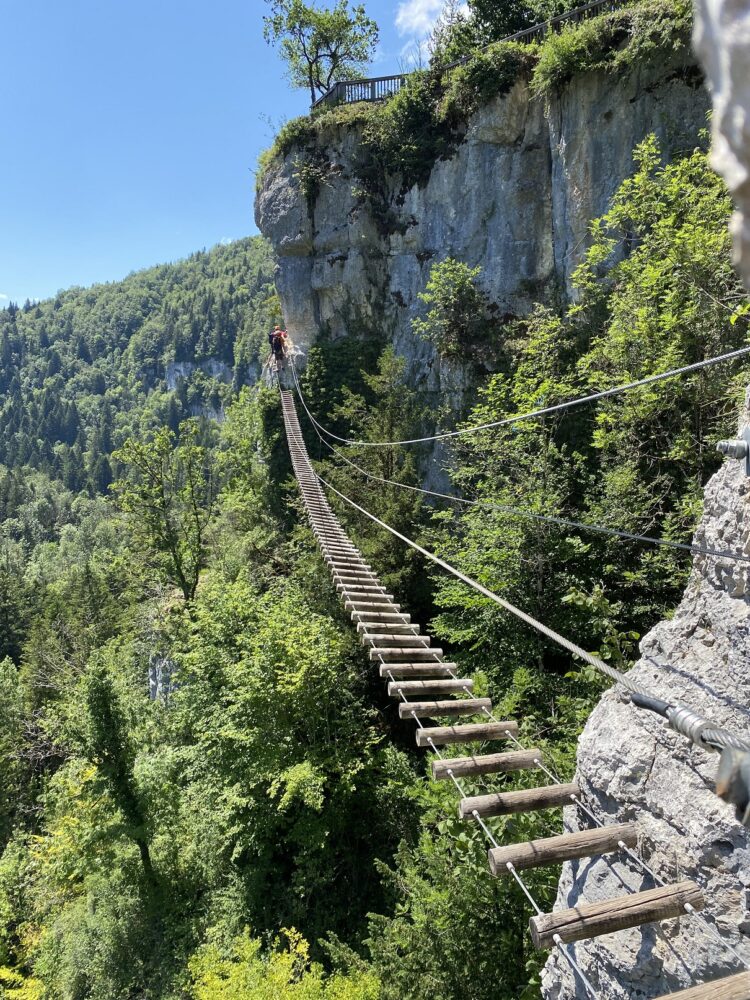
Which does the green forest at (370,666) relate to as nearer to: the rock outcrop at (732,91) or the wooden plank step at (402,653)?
the wooden plank step at (402,653)

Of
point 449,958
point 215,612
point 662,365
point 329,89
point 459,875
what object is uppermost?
point 329,89

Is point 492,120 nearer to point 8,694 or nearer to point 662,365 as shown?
point 662,365

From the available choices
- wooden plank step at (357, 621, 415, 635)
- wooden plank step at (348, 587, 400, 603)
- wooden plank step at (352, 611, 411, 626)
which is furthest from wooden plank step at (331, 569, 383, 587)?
wooden plank step at (357, 621, 415, 635)

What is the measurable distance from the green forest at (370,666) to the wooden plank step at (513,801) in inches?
110

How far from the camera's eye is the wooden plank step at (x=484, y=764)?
14.4 ft

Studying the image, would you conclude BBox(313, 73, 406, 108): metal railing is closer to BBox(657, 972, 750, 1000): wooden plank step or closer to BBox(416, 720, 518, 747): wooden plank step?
BBox(416, 720, 518, 747): wooden plank step

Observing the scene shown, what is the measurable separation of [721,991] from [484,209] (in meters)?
17.8

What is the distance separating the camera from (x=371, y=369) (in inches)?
794

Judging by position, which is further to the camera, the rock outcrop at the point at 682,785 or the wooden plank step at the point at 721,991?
the rock outcrop at the point at 682,785

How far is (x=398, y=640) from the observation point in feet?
21.7

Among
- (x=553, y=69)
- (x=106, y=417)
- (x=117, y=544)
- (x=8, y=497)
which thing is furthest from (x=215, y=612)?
(x=106, y=417)

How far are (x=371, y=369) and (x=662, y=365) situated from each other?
12.7 m

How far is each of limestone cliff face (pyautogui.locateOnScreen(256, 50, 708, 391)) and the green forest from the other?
1076 mm

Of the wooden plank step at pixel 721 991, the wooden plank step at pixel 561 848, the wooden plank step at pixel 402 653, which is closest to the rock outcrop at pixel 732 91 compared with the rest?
the wooden plank step at pixel 721 991
